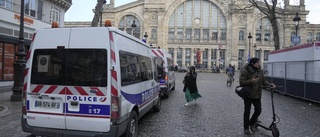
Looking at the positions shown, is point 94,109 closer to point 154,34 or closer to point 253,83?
point 253,83

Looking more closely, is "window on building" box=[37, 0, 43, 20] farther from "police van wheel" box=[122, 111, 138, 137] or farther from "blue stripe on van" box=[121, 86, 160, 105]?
"police van wheel" box=[122, 111, 138, 137]

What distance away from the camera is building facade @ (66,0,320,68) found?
80.5 metres

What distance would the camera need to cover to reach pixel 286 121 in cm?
817

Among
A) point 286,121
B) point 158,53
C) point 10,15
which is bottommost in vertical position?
point 286,121

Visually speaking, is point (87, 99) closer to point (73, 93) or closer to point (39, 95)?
point (73, 93)

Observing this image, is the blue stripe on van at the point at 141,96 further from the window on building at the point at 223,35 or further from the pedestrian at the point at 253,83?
the window on building at the point at 223,35

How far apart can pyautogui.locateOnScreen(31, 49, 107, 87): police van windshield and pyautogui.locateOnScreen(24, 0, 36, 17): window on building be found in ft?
54.4

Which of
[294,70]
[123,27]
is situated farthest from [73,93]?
[123,27]

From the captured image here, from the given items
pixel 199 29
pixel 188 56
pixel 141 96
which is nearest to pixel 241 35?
pixel 199 29

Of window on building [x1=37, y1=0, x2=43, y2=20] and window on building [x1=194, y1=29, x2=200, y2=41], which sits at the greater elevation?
window on building [x1=194, y1=29, x2=200, y2=41]

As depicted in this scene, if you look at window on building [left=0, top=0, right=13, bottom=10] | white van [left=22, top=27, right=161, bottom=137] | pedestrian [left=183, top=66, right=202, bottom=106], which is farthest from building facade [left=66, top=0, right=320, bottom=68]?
white van [left=22, top=27, right=161, bottom=137]

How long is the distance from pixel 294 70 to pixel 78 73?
513 inches

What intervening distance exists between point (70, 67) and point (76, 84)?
33 centimetres

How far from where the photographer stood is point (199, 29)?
84062 millimetres
